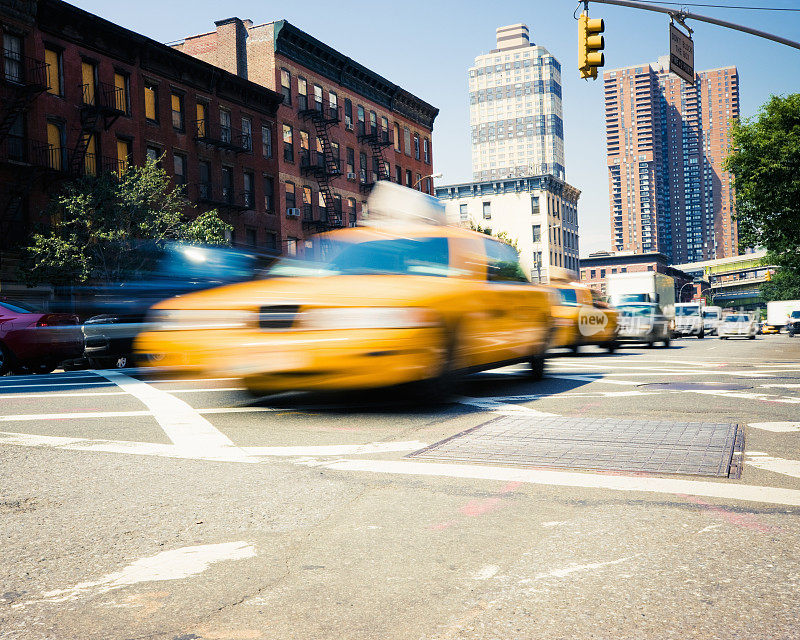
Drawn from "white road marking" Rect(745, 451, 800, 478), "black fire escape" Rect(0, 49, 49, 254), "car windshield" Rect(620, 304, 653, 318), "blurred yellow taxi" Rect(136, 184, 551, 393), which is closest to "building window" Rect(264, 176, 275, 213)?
"black fire escape" Rect(0, 49, 49, 254)

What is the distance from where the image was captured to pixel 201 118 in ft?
131

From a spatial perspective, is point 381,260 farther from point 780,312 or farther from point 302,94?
point 780,312

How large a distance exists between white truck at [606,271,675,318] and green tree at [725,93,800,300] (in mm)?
8954

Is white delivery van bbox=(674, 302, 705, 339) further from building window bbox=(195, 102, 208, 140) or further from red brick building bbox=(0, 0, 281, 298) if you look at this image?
building window bbox=(195, 102, 208, 140)

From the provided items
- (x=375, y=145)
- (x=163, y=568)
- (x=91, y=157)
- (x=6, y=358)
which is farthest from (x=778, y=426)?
(x=375, y=145)

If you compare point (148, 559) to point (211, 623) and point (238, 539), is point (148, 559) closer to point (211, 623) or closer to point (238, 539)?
point (238, 539)

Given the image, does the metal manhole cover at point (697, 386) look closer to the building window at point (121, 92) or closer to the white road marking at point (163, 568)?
the white road marking at point (163, 568)

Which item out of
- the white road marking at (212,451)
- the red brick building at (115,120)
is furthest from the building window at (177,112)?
the white road marking at (212,451)

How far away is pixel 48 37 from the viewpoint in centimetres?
3177

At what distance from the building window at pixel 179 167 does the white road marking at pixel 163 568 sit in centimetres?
3608

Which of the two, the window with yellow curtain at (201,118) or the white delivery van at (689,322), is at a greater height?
the window with yellow curtain at (201,118)

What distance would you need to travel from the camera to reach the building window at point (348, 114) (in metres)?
52.0

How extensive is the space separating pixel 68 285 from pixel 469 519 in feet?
91.7

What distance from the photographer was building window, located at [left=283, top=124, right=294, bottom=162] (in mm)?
46562
